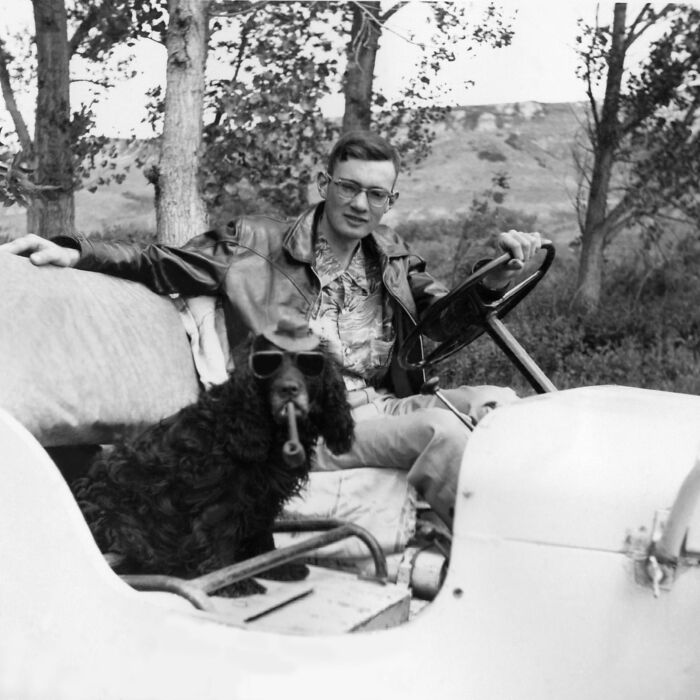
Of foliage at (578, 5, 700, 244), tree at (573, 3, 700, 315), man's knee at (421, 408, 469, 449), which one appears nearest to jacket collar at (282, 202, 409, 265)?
man's knee at (421, 408, 469, 449)

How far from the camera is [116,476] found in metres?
1.97

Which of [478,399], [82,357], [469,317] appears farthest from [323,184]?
[82,357]

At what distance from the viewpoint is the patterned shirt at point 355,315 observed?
270 centimetres

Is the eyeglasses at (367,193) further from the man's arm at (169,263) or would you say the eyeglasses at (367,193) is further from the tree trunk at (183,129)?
the tree trunk at (183,129)

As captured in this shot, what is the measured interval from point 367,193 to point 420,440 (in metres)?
0.82

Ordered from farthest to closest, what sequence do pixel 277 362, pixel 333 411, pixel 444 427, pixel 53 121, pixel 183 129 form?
pixel 183 129
pixel 53 121
pixel 444 427
pixel 333 411
pixel 277 362

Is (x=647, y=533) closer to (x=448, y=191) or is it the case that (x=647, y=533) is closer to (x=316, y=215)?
(x=316, y=215)

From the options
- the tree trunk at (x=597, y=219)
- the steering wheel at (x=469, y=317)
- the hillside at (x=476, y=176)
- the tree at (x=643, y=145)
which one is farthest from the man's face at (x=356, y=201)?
the tree trunk at (x=597, y=219)

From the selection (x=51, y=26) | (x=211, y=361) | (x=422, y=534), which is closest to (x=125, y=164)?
(x=51, y=26)

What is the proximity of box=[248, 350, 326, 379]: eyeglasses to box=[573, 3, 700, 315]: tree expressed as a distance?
3.13 m

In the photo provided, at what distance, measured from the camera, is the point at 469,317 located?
96.4 inches

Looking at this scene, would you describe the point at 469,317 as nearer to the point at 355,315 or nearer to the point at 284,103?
the point at 355,315

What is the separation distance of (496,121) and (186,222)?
1.56 metres

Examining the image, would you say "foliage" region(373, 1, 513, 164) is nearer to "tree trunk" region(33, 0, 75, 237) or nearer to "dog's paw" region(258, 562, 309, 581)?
"tree trunk" region(33, 0, 75, 237)
